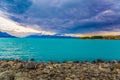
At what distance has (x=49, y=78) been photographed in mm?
22719

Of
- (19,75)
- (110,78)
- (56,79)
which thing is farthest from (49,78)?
(110,78)

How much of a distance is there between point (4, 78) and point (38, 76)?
3.02 meters

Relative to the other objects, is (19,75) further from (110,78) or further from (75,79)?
(110,78)

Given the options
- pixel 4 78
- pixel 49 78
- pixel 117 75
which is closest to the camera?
pixel 4 78

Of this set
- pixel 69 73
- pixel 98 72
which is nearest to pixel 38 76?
pixel 69 73

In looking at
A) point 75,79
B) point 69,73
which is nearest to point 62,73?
point 69,73

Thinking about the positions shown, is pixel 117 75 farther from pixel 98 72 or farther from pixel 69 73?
pixel 69 73

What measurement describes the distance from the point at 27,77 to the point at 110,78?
6100mm

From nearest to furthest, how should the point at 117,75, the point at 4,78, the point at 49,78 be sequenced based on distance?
the point at 4,78
the point at 49,78
the point at 117,75

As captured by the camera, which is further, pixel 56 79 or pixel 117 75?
pixel 117 75

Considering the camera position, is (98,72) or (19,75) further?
(98,72)

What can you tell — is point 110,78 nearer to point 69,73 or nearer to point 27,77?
point 69,73

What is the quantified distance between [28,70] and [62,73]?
3.16 metres

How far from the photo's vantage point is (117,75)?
24328 mm
